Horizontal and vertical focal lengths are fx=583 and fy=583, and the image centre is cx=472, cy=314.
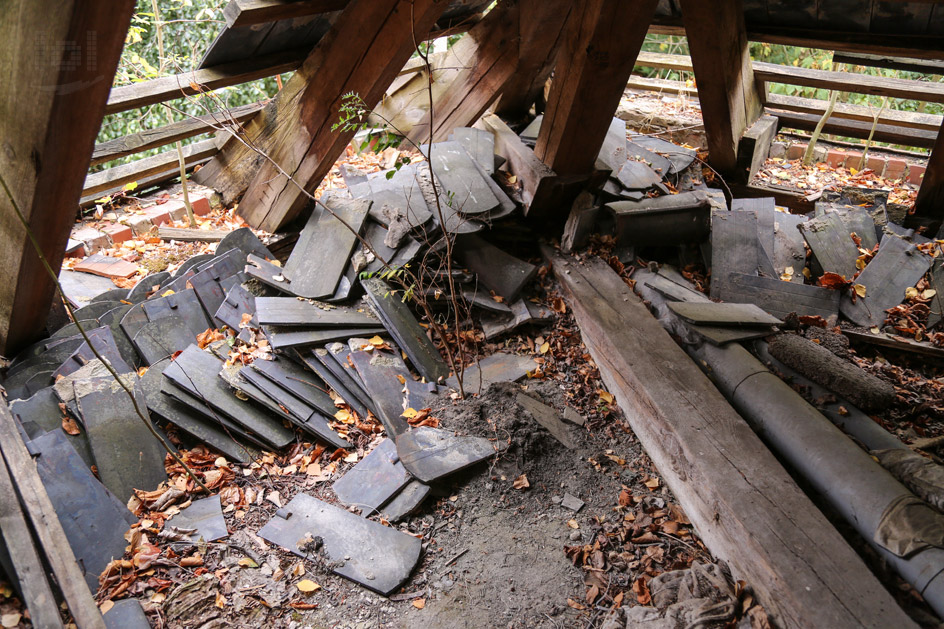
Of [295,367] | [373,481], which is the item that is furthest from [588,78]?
[373,481]

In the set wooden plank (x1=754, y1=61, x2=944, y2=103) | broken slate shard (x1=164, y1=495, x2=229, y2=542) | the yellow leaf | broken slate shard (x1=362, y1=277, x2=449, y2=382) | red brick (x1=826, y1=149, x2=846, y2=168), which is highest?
wooden plank (x1=754, y1=61, x2=944, y2=103)

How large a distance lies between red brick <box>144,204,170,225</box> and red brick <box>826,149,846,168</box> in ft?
21.4

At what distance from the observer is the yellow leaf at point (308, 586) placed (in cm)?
261

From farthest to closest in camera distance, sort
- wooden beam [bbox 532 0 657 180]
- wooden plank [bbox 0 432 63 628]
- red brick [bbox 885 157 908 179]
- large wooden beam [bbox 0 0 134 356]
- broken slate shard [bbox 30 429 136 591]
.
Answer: red brick [bbox 885 157 908 179], wooden beam [bbox 532 0 657 180], broken slate shard [bbox 30 429 136 591], wooden plank [bbox 0 432 63 628], large wooden beam [bbox 0 0 134 356]

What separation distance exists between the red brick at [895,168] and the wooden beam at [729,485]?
4087 mm

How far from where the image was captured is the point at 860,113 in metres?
5.79

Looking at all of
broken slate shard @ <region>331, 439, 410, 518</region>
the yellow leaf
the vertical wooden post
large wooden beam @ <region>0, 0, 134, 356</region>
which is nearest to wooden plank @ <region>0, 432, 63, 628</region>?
the yellow leaf

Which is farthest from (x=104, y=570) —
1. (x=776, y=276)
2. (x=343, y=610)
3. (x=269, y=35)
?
(x=776, y=276)

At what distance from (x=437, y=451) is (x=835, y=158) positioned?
18.6 ft

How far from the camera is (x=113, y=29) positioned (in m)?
1.93

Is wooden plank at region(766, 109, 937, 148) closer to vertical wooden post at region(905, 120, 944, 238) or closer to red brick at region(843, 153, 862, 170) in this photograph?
red brick at region(843, 153, 862, 170)

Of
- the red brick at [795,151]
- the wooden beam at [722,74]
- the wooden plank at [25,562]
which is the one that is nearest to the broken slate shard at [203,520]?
the wooden plank at [25,562]

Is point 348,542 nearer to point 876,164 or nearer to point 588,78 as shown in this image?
point 588,78

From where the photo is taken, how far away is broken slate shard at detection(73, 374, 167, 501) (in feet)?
9.61
